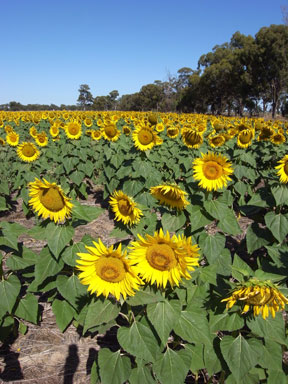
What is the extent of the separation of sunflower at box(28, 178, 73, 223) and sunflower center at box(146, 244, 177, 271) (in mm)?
772

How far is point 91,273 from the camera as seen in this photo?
169 cm

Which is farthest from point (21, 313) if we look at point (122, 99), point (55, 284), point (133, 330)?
point (122, 99)

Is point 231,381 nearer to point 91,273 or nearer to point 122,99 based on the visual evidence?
point 91,273

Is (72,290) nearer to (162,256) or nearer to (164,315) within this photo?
(164,315)

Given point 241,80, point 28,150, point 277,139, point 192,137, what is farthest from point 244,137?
point 241,80

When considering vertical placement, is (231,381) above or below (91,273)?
below

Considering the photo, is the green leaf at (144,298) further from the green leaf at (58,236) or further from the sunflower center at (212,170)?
the sunflower center at (212,170)

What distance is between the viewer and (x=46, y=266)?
220 centimetres

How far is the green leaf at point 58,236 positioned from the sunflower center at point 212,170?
51.1 inches

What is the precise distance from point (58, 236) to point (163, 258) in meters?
0.90

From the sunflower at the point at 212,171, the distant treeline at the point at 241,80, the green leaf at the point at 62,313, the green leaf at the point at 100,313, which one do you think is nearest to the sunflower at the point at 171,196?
the sunflower at the point at 212,171

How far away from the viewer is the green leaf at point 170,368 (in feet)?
5.91

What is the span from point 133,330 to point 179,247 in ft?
2.36

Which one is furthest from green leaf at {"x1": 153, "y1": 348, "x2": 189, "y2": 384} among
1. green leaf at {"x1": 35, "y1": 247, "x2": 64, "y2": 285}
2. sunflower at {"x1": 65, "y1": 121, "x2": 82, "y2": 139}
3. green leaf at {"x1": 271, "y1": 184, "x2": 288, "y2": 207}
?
sunflower at {"x1": 65, "y1": 121, "x2": 82, "y2": 139}
